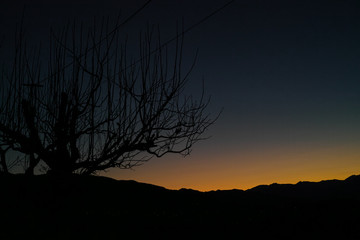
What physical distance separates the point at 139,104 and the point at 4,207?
27.9 ft

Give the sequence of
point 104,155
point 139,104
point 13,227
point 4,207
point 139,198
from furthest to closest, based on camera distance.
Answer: point 139,198 < point 4,207 < point 13,227 < point 104,155 < point 139,104

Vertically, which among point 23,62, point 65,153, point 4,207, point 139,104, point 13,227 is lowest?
point 13,227

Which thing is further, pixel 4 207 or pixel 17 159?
pixel 4 207

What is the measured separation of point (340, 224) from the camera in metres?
18.6

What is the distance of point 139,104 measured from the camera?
5121mm

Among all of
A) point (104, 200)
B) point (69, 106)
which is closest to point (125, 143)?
point (69, 106)

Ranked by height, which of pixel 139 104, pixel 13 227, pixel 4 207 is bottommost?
pixel 13 227

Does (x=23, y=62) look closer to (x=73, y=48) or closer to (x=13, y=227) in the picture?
(x=73, y=48)

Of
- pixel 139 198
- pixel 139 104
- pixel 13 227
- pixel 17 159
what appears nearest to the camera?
pixel 139 104

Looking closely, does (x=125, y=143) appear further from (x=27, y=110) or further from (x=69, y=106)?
(x=27, y=110)

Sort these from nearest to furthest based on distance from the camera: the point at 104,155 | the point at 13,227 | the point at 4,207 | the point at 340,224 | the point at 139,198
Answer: the point at 104,155
the point at 13,227
the point at 4,207
the point at 340,224
the point at 139,198

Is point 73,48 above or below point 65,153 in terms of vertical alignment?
above

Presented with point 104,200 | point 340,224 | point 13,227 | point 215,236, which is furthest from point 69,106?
point 104,200

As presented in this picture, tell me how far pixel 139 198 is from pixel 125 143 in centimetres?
7030
